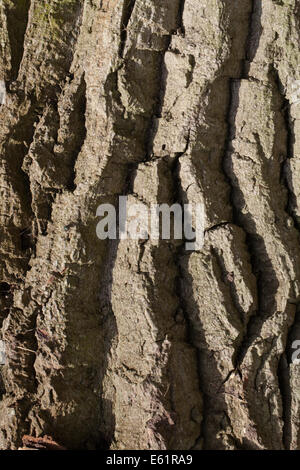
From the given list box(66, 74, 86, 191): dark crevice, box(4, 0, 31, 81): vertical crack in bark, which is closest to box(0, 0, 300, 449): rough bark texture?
box(66, 74, 86, 191): dark crevice

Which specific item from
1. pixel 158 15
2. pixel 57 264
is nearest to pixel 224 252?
pixel 57 264

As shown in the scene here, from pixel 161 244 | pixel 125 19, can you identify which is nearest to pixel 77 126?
pixel 125 19

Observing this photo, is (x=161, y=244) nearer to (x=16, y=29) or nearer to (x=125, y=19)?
(x=125, y=19)

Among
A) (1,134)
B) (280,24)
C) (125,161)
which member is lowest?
(125,161)

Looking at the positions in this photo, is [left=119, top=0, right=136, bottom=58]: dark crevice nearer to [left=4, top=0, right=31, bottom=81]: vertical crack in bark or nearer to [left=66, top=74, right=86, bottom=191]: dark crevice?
[left=66, top=74, right=86, bottom=191]: dark crevice

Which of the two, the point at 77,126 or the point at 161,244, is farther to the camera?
the point at 77,126

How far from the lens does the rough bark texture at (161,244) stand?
240 centimetres

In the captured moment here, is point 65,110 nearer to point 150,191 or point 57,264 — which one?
point 150,191

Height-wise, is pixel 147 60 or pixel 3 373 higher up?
pixel 147 60

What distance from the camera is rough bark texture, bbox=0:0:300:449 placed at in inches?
94.3

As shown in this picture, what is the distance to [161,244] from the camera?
2.45 metres

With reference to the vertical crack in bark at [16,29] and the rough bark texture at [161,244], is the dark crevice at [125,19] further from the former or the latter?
the vertical crack in bark at [16,29]

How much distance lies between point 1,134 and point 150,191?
85 cm

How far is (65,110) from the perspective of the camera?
8.43 ft
